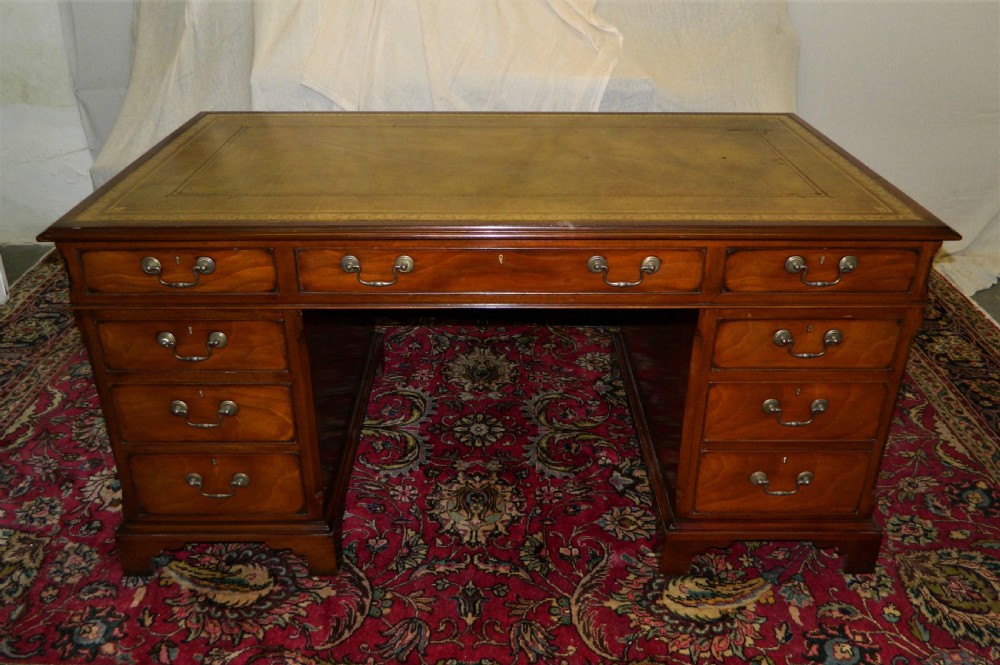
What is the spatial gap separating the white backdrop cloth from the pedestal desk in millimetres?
727

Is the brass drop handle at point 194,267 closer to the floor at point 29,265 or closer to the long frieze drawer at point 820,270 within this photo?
the long frieze drawer at point 820,270

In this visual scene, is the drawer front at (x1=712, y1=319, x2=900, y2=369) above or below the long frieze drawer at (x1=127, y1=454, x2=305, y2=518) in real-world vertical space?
above

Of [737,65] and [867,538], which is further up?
[737,65]

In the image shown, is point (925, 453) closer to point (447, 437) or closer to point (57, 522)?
point (447, 437)

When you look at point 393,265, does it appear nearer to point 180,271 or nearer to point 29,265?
point 180,271

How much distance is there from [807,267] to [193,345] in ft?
4.36

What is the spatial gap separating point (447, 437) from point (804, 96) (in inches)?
82.3

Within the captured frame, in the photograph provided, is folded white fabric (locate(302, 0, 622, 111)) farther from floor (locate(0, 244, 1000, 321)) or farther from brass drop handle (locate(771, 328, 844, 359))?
floor (locate(0, 244, 1000, 321))

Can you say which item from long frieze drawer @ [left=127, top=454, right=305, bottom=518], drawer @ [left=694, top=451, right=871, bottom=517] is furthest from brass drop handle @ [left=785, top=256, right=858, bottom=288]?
long frieze drawer @ [left=127, top=454, right=305, bottom=518]

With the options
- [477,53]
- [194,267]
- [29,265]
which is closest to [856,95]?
[477,53]

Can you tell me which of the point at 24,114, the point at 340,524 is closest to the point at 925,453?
the point at 340,524

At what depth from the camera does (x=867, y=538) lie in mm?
1999

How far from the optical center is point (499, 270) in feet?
5.62

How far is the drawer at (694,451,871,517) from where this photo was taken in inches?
75.7
